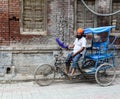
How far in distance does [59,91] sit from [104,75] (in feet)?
5.86

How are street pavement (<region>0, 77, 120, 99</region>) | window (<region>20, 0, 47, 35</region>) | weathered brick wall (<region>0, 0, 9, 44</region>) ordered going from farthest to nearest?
1. window (<region>20, 0, 47, 35</region>)
2. weathered brick wall (<region>0, 0, 9, 44</region>)
3. street pavement (<region>0, 77, 120, 99</region>)

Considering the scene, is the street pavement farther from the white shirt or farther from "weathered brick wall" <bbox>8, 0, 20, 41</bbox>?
"weathered brick wall" <bbox>8, 0, 20, 41</bbox>

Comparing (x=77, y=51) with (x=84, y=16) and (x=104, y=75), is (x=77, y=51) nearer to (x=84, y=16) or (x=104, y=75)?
(x=104, y=75)

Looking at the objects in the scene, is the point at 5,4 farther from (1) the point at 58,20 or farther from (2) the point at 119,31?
(2) the point at 119,31

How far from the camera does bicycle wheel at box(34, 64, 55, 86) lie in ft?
35.1

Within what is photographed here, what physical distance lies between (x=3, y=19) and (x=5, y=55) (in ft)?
3.93

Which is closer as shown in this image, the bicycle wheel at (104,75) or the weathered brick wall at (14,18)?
the bicycle wheel at (104,75)

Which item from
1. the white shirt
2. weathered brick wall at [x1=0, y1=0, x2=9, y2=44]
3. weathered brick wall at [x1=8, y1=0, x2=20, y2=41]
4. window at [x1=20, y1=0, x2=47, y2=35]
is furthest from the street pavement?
window at [x1=20, y1=0, x2=47, y2=35]

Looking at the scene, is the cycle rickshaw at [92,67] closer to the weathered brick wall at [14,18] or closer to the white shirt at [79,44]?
the white shirt at [79,44]

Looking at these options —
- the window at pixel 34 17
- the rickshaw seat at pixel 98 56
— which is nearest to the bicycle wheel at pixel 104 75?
the rickshaw seat at pixel 98 56

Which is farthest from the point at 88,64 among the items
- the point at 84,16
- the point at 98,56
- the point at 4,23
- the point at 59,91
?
the point at 4,23

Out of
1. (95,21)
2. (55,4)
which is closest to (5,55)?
(55,4)

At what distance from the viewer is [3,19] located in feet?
38.2

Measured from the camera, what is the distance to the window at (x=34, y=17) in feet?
39.0
